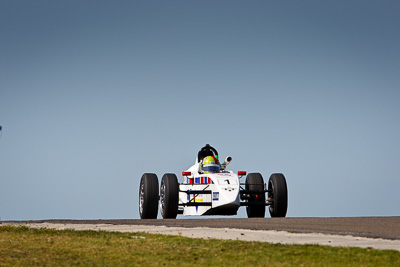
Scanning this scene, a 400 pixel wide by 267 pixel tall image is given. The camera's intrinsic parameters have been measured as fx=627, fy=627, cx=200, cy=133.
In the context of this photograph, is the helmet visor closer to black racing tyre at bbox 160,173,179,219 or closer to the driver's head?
the driver's head

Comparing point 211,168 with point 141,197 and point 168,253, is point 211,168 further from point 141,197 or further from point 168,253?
point 168,253

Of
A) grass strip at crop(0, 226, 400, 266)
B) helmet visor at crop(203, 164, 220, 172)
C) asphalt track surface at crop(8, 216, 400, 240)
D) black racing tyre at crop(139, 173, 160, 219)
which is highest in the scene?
helmet visor at crop(203, 164, 220, 172)

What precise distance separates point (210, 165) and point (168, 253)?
14.1m

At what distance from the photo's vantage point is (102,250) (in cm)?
1170

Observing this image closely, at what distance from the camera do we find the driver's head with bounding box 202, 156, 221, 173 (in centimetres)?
2500

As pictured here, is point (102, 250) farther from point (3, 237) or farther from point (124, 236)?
point (3, 237)

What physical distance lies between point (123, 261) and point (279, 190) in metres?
14.0

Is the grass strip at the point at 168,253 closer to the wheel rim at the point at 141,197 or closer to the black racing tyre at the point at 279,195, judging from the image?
the wheel rim at the point at 141,197

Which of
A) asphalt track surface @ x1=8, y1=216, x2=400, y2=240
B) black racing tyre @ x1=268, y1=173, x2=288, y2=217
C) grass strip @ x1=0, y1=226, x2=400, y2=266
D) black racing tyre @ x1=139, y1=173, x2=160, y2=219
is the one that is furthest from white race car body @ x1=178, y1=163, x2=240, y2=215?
grass strip @ x1=0, y1=226, x2=400, y2=266

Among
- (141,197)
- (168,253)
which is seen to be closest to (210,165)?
(141,197)

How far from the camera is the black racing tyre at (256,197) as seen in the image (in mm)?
24312

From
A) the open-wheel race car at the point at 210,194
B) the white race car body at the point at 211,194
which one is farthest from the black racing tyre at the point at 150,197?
the white race car body at the point at 211,194

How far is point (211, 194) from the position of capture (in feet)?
77.2

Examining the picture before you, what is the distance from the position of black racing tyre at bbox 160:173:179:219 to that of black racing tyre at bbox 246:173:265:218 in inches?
123
